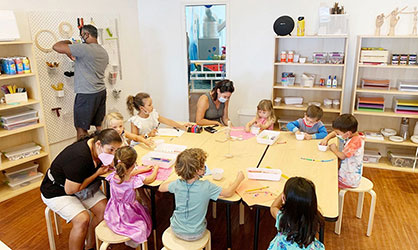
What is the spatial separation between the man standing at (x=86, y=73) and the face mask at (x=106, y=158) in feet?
5.82

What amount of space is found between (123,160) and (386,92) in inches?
129

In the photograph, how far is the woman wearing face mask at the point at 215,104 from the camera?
3.75 meters

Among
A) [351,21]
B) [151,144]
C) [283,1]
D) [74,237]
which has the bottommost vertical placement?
[74,237]

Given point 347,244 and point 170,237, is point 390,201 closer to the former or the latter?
point 347,244

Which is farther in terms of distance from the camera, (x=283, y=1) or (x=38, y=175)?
(x=283, y=1)

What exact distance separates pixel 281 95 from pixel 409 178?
1.84m

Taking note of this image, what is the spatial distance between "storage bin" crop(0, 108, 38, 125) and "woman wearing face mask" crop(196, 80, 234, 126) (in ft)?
5.92

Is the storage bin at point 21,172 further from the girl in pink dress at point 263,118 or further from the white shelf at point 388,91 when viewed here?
the white shelf at point 388,91

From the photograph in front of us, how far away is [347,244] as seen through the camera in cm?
275

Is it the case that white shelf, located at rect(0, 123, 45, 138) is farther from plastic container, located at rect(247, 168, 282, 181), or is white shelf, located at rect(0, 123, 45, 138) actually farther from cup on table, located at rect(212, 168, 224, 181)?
plastic container, located at rect(247, 168, 282, 181)

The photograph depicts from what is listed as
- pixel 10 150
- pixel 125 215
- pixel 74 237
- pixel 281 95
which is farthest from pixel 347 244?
pixel 10 150

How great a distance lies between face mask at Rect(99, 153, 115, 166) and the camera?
2.29m

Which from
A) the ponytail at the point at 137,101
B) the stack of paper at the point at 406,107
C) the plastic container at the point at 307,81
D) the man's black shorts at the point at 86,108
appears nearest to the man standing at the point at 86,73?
the man's black shorts at the point at 86,108

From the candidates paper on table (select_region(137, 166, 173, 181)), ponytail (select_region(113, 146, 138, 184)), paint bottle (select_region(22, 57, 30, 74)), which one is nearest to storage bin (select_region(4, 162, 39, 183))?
paint bottle (select_region(22, 57, 30, 74))
